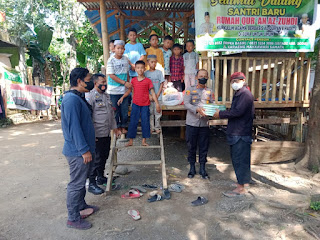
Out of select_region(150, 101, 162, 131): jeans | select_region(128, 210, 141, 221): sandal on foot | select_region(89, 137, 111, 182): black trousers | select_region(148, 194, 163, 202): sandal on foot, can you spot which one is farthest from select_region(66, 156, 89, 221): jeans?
select_region(150, 101, 162, 131): jeans

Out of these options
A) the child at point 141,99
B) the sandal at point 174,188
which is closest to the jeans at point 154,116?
the child at point 141,99

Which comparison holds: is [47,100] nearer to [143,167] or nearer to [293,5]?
[143,167]

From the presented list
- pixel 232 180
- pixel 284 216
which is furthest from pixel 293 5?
pixel 284 216

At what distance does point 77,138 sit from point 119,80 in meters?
1.74

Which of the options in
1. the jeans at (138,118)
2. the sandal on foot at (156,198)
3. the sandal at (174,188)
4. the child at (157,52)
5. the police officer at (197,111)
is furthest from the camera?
the child at (157,52)

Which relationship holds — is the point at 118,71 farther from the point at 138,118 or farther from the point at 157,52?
the point at 157,52

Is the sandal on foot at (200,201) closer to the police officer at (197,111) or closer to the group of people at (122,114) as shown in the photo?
the group of people at (122,114)

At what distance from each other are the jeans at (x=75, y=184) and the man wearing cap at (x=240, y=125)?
199cm

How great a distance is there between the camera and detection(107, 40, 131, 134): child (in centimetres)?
403

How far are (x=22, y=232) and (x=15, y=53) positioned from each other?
37.0ft

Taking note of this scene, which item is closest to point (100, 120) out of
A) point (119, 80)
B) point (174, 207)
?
point (119, 80)

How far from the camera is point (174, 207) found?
3229mm

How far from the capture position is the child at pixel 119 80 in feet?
13.2

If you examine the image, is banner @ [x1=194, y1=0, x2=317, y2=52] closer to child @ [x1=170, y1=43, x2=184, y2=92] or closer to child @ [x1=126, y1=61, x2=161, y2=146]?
child @ [x1=170, y1=43, x2=184, y2=92]
